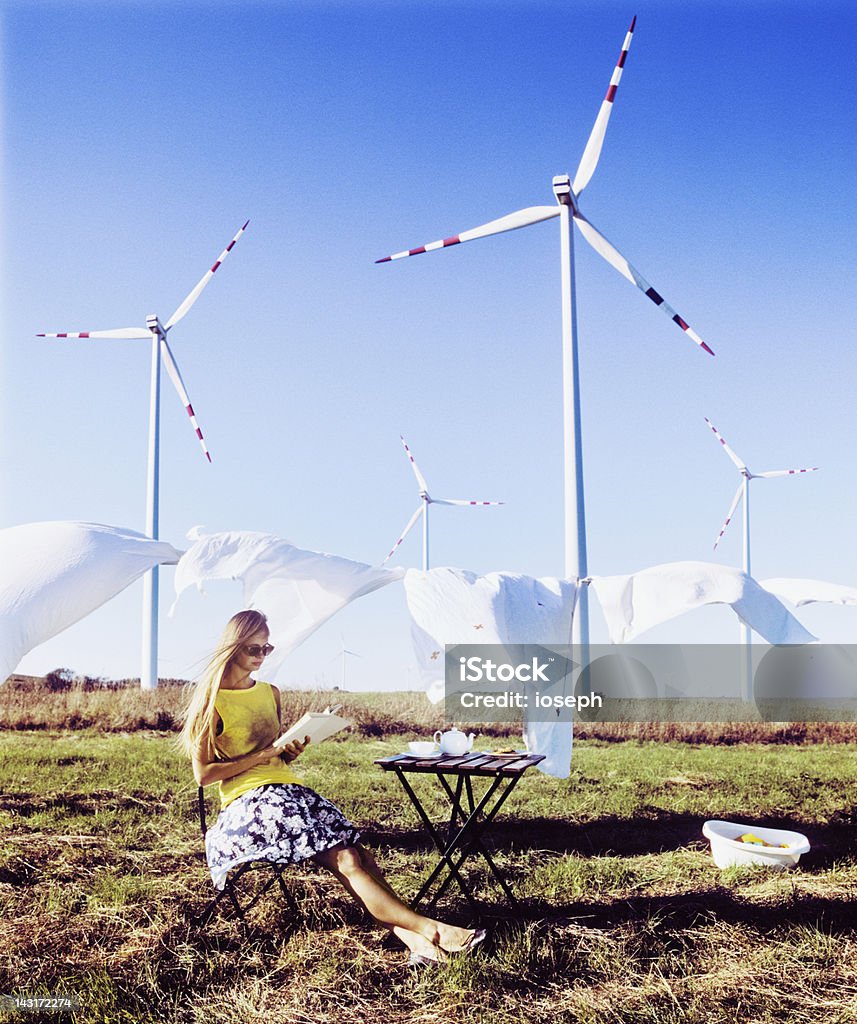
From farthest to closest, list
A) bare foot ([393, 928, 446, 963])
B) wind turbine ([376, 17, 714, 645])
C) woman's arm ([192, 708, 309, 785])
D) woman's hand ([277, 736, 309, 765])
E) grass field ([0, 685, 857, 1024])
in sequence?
wind turbine ([376, 17, 714, 645]), woman's hand ([277, 736, 309, 765]), woman's arm ([192, 708, 309, 785]), bare foot ([393, 928, 446, 963]), grass field ([0, 685, 857, 1024])

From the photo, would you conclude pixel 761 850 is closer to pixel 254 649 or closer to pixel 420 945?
pixel 420 945

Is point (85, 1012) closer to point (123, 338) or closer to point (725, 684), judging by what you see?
point (725, 684)

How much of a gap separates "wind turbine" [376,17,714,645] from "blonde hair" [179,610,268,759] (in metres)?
2.76

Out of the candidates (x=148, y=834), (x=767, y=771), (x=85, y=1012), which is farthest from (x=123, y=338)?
(x=85, y=1012)

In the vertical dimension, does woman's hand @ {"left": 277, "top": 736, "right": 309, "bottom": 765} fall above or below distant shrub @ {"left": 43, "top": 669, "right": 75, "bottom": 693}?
above

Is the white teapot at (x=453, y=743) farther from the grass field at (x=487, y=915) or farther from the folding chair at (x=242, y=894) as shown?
the folding chair at (x=242, y=894)

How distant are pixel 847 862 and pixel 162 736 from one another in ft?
22.5

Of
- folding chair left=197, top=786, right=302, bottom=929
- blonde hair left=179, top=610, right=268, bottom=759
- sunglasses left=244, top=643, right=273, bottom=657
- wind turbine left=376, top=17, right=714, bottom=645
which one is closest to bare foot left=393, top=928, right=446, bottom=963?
folding chair left=197, top=786, right=302, bottom=929

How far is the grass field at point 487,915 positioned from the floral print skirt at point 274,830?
16.7 inches

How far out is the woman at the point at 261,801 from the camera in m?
3.32

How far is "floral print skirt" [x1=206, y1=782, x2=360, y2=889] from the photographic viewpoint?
337cm

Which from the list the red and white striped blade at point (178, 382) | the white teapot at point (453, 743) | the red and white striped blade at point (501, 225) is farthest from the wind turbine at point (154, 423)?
the white teapot at point (453, 743)

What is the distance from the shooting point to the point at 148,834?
17.7 feet

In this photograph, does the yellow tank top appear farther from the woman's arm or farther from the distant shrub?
the distant shrub
